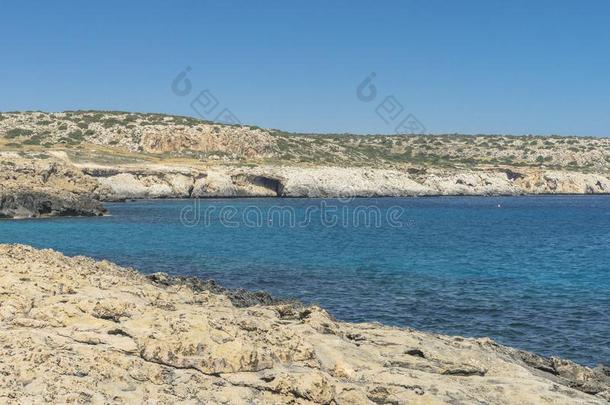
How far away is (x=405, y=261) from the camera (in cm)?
4244

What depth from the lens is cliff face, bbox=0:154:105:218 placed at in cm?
7031

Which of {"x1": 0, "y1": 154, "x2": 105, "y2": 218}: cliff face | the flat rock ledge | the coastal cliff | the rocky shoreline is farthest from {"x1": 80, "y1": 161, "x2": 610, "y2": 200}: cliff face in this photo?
the flat rock ledge

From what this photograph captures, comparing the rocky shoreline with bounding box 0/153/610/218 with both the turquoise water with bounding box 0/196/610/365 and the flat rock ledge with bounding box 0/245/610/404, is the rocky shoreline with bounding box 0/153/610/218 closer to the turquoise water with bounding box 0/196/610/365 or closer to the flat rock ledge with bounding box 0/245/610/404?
the turquoise water with bounding box 0/196/610/365

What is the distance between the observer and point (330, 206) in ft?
364

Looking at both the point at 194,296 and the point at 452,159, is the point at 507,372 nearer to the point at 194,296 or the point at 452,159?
the point at 194,296

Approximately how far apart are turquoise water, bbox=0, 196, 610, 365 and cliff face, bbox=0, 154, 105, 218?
4.23 meters

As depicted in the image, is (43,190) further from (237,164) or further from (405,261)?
(237,164)

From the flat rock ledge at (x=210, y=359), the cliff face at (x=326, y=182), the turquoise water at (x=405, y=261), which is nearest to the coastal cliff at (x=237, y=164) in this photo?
the cliff face at (x=326, y=182)

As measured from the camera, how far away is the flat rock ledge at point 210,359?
10367 mm

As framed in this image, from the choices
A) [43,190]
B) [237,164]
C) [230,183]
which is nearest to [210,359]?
[43,190]

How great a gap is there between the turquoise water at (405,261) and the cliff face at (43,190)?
13.9 ft

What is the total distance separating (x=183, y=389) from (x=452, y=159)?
181874 mm

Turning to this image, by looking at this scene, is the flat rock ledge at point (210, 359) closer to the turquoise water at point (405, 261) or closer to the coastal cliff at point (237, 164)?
the turquoise water at point (405, 261)

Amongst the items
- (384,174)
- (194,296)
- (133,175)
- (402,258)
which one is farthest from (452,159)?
(194,296)
